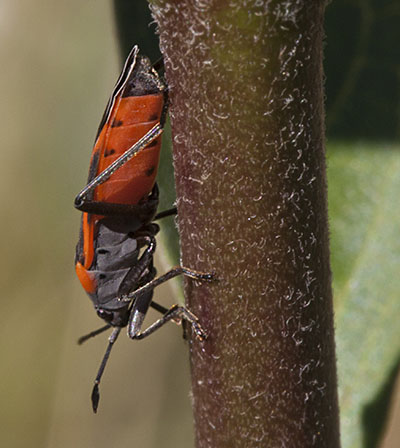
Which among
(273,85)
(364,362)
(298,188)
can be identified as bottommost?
(364,362)

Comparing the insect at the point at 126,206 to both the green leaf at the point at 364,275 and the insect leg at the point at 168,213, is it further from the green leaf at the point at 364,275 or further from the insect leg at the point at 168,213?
the green leaf at the point at 364,275

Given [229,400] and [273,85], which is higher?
[273,85]

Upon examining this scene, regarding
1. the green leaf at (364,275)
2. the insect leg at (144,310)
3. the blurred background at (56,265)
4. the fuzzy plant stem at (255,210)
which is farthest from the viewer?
the blurred background at (56,265)

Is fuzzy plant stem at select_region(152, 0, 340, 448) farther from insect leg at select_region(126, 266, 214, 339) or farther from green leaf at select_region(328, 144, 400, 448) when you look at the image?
green leaf at select_region(328, 144, 400, 448)

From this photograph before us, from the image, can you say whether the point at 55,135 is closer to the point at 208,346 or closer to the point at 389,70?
the point at 389,70

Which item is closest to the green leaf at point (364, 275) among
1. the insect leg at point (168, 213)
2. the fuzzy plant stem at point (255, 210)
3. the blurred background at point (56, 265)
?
the insect leg at point (168, 213)

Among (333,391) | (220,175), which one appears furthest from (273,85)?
(333,391)
